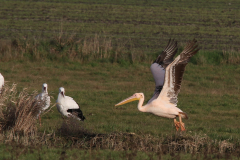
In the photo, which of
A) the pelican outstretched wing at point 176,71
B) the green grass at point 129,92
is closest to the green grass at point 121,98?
the green grass at point 129,92

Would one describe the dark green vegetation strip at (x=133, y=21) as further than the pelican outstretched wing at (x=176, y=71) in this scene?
Yes

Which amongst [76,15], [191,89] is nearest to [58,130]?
[191,89]

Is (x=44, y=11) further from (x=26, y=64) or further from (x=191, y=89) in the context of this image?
(x=191, y=89)

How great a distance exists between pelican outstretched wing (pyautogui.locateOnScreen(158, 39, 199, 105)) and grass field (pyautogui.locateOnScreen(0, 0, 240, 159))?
30.5 inches

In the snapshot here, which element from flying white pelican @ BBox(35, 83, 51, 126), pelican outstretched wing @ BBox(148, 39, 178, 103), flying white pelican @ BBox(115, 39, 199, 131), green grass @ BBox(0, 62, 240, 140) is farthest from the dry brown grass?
pelican outstretched wing @ BBox(148, 39, 178, 103)

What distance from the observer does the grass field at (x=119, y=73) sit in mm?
7941

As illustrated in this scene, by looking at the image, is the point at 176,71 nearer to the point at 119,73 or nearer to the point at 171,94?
the point at 171,94

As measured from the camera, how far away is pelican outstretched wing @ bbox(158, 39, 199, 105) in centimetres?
911

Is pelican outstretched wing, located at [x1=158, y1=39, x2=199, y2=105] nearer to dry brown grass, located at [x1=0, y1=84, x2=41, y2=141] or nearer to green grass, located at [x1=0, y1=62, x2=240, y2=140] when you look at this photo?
green grass, located at [x1=0, y1=62, x2=240, y2=140]

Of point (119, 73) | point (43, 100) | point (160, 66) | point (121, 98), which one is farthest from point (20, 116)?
point (119, 73)

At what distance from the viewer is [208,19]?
34.8 metres

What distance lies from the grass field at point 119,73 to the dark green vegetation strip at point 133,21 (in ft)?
0.22

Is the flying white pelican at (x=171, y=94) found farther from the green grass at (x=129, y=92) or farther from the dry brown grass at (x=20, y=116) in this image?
the dry brown grass at (x=20, y=116)

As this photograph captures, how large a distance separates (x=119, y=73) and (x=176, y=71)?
26.6 ft
